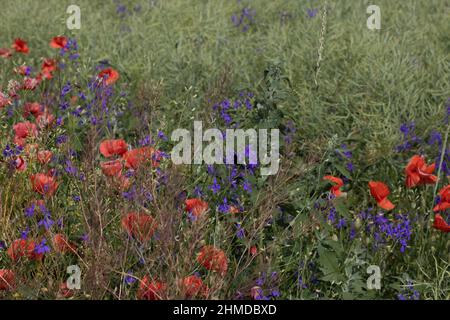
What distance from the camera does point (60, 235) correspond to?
2402 millimetres

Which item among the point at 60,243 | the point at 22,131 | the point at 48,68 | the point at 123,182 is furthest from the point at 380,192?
the point at 48,68

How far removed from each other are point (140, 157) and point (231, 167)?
0.53m

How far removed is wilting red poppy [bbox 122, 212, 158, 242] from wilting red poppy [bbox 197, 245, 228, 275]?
166 mm

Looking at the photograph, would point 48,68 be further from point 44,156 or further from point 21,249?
point 21,249

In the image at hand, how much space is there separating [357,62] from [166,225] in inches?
92.2

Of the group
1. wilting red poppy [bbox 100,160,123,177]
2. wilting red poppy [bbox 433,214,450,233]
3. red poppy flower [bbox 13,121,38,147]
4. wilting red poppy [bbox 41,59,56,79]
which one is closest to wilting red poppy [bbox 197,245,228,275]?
wilting red poppy [bbox 100,160,123,177]

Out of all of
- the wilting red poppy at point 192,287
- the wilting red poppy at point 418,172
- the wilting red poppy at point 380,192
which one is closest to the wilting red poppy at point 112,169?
the wilting red poppy at point 192,287

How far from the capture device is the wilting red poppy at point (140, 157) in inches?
95.7

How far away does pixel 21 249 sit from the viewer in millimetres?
2334

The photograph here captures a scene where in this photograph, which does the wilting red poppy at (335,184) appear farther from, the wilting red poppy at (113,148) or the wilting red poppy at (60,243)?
the wilting red poppy at (60,243)

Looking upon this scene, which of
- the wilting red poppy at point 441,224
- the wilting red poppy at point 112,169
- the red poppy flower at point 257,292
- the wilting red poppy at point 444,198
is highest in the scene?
the wilting red poppy at point 112,169

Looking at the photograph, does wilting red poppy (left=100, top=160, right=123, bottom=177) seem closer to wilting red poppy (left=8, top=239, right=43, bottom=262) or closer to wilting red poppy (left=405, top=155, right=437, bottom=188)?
wilting red poppy (left=8, top=239, right=43, bottom=262)
